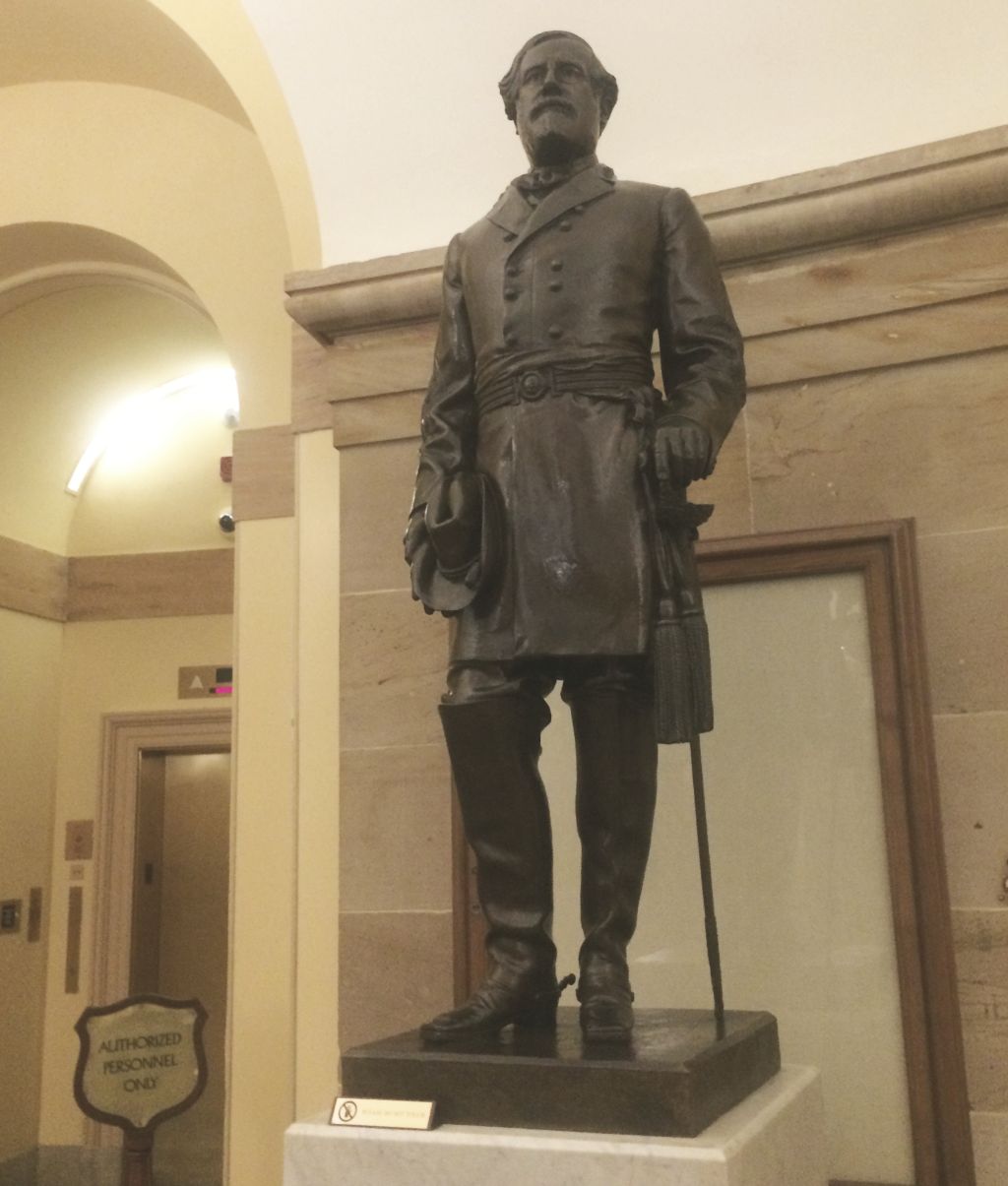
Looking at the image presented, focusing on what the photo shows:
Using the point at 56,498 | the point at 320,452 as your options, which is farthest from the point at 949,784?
the point at 56,498

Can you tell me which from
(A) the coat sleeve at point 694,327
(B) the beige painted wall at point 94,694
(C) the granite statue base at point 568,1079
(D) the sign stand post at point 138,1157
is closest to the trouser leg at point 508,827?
(C) the granite statue base at point 568,1079

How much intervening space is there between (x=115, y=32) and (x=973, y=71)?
10.4 feet

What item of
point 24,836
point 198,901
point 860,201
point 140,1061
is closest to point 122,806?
point 24,836

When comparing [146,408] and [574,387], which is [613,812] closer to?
[574,387]

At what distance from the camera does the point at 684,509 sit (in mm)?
2090

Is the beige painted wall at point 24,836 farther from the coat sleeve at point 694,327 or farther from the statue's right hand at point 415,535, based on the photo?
the coat sleeve at point 694,327

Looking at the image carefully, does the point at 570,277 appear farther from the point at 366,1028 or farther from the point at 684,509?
the point at 366,1028

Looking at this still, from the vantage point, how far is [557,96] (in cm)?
229

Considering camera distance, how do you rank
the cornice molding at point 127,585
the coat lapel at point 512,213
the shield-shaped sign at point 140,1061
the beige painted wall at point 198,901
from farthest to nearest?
the beige painted wall at point 198,901, the cornice molding at point 127,585, the shield-shaped sign at point 140,1061, the coat lapel at point 512,213

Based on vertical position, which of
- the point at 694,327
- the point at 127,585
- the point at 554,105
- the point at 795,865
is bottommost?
the point at 795,865

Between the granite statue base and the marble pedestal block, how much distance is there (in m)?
0.02

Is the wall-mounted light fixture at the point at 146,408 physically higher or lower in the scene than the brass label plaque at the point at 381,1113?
higher

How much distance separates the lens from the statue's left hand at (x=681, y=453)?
204cm

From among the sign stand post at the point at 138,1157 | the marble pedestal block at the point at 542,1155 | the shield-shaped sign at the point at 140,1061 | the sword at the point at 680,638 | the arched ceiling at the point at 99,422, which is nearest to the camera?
the marble pedestal block at the point at 542,1155
